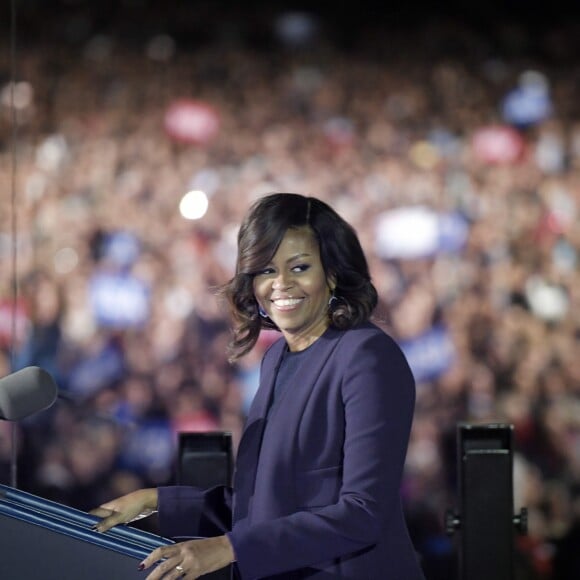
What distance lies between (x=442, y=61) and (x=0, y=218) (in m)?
1.78

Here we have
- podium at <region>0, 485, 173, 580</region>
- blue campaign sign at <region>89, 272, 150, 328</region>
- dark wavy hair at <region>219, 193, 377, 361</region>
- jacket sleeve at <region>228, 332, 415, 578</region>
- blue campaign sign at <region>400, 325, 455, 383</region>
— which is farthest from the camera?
blue campaign sign at <region>89, 272, 150, 328</region>

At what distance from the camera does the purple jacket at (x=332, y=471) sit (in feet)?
4.21

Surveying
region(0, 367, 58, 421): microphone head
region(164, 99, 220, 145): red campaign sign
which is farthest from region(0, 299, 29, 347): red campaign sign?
region(0, 367, 58, 421): microphone head

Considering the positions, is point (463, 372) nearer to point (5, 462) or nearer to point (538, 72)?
point (538, 72)

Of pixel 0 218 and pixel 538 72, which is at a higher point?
pixel 538 72

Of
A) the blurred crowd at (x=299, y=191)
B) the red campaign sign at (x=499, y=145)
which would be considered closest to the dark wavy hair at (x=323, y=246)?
the blurred crowd at (x=299, y=191)

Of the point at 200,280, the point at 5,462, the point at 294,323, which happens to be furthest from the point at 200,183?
the point at 294,323

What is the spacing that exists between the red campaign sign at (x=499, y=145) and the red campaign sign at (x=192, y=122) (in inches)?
39.5

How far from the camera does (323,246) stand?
1.50 m

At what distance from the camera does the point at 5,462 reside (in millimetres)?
4145

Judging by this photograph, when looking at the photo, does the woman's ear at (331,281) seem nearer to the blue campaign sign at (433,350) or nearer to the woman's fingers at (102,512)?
the woman's fingers at (102,512)

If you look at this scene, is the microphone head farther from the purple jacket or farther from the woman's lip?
the woman's lip

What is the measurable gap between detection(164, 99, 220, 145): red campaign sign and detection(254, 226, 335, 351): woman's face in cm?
272

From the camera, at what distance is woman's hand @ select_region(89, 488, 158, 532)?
4.18 feet
